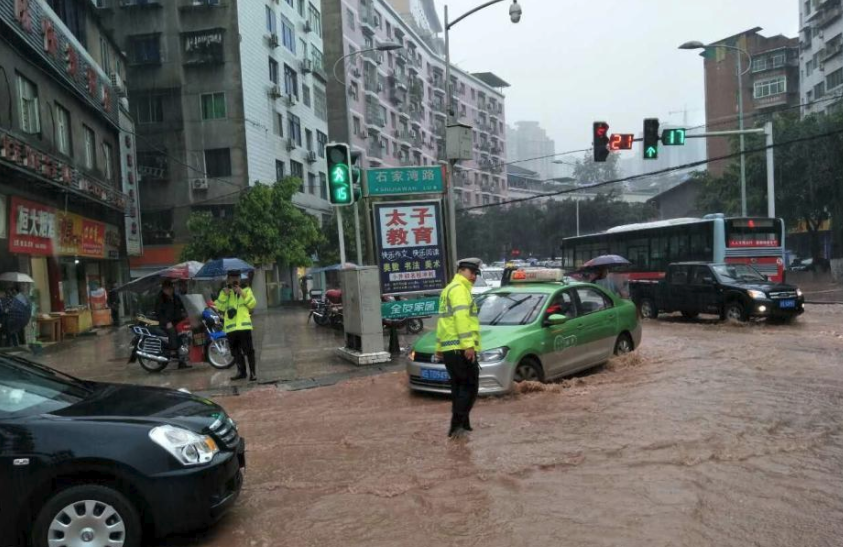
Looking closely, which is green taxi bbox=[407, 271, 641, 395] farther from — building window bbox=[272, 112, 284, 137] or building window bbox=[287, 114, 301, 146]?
building window bbox=[287, 114, 301, 146]

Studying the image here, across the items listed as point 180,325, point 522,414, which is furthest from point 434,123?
point 522,414

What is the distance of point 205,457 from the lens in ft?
13.8

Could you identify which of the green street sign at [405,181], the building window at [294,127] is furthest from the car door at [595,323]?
the building window at [294,127]

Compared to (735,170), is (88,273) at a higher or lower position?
lower

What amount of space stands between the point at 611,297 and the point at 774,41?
59.0 meters

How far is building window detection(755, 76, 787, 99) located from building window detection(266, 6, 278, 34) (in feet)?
133

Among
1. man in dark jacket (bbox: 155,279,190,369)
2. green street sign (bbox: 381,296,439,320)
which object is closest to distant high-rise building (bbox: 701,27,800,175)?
green street sign (bbox: 381,296,439,320)

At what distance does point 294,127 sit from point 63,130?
2315 centimetres

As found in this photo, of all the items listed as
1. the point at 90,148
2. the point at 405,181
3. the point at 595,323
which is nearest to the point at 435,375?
the point at 595,323

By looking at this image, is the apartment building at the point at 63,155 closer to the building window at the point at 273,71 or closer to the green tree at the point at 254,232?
the green tree at the point at 254,232

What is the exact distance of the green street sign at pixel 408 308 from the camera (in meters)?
12.3

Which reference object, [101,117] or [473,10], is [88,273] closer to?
[101,117]

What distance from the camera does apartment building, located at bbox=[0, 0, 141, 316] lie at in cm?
1559

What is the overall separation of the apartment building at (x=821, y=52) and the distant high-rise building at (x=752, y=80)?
200 cm
